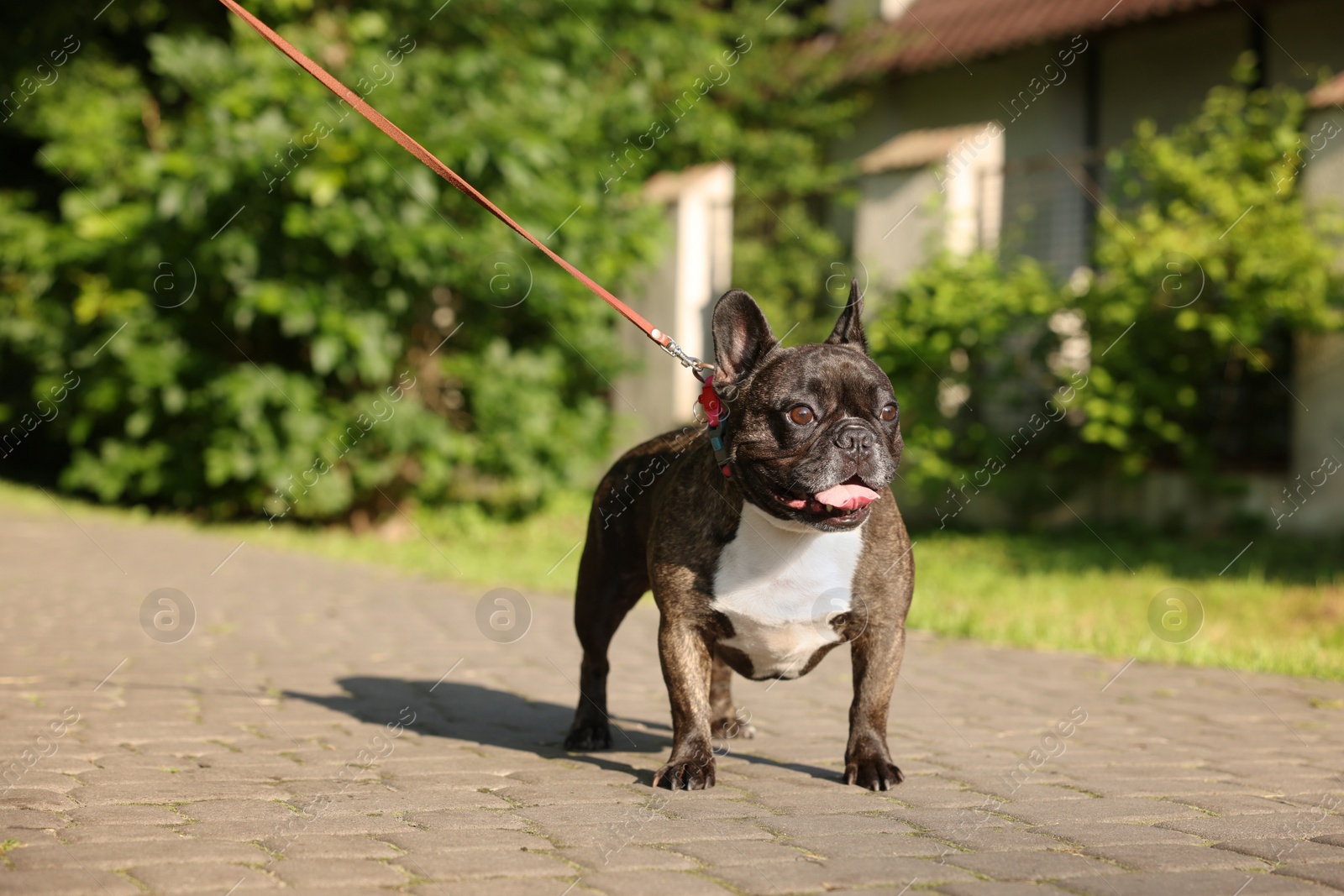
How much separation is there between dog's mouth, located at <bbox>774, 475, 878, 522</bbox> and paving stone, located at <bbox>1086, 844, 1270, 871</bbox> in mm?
1059

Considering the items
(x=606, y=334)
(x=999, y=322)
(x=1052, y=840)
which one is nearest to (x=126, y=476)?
(x=606, y=334)

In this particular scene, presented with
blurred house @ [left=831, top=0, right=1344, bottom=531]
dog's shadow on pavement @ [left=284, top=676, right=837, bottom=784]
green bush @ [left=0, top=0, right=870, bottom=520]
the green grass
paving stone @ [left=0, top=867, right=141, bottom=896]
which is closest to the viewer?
paving stone @ [left=0, top=867, right=141, bottom=896]

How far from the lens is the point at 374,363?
1041 centimetres

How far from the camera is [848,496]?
3.65 metres

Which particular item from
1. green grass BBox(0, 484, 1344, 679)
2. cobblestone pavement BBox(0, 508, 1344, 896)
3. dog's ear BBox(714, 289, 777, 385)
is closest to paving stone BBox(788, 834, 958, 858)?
cobblestone pavement BBox(0, 508, 1344, 896)

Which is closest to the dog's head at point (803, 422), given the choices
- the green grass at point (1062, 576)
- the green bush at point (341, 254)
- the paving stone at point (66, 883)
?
the paving stone at point (66, 883)

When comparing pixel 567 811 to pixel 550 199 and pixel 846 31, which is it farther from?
pixel 846 31

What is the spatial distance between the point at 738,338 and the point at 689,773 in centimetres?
131

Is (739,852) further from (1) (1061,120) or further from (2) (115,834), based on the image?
(1) (1061,120)

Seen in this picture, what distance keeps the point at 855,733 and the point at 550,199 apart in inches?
294

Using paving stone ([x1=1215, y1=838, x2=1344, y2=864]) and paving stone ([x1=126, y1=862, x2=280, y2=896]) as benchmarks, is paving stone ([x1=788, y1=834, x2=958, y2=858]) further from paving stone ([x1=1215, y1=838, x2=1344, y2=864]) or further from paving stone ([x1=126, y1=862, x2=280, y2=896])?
paving stone ([x1=126, y1=862, x2=280, y2=896])

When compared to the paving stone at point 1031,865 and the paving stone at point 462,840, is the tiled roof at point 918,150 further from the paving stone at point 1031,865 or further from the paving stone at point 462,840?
the paving stone at point 462,840

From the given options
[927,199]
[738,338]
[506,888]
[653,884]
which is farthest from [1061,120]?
[506,888]

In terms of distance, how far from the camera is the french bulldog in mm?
3729
